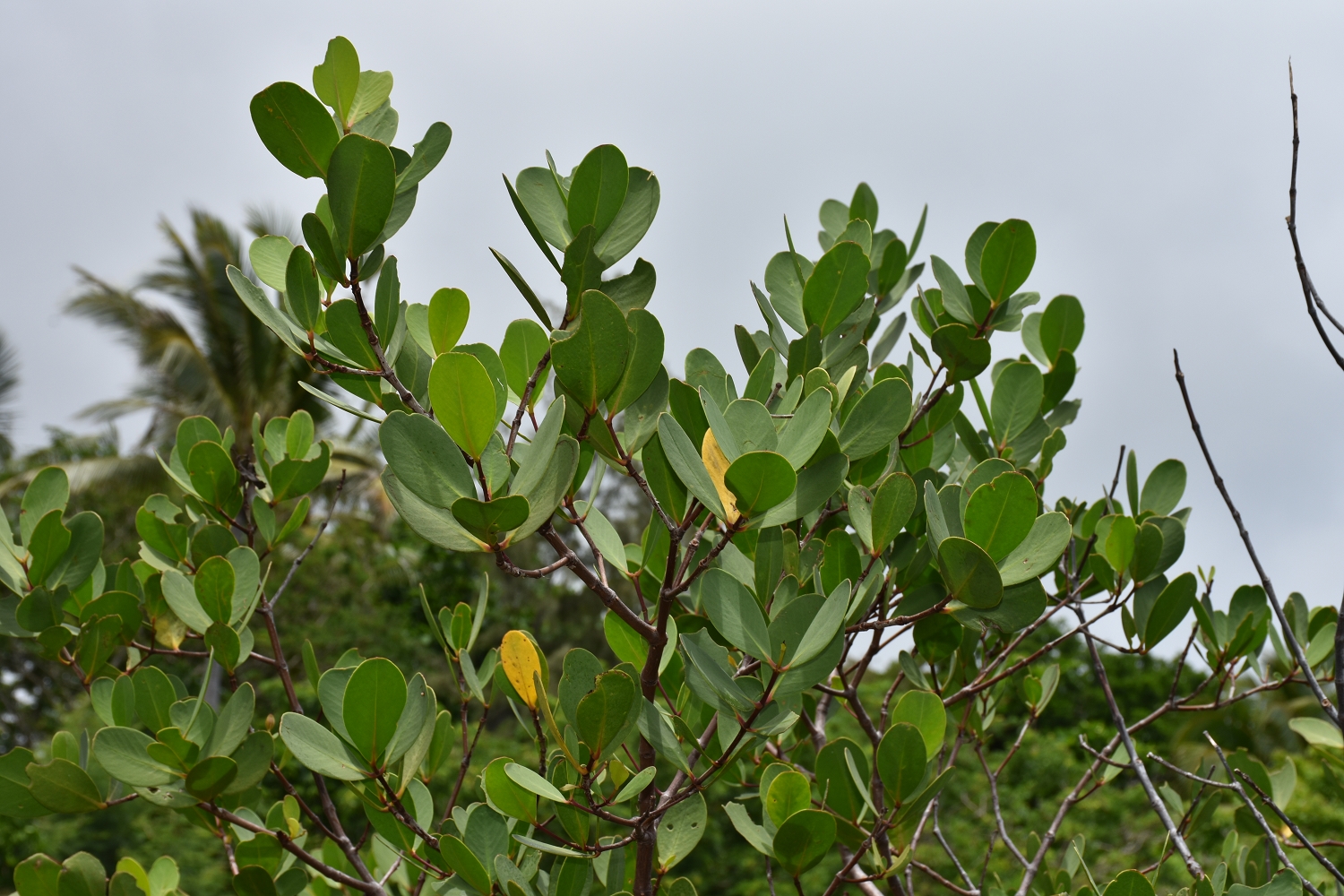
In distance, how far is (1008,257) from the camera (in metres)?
1.21

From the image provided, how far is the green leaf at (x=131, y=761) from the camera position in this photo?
97 cm

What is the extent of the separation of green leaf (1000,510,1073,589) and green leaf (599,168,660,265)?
0.51 metres

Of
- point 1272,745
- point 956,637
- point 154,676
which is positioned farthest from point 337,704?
point 1272,745

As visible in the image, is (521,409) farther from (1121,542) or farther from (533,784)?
(1121,542)

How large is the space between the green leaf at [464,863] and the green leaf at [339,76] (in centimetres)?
75

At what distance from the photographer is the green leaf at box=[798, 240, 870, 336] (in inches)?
43.5

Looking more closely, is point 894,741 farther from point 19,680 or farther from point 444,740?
point 19,680

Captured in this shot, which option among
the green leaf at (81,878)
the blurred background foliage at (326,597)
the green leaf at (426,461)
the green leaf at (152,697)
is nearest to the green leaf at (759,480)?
the green leaf at (426,461)

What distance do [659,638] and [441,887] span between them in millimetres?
419

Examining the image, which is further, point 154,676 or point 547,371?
point 154,676

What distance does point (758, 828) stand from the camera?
40.0 inches

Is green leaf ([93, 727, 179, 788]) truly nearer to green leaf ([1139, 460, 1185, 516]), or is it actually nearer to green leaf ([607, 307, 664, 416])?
green leaf ([607, 307, 664, 416])

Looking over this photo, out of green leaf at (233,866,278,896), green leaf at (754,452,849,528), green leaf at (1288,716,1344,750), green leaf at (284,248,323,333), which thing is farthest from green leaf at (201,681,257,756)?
green leaf at (1288,716,1344,750)

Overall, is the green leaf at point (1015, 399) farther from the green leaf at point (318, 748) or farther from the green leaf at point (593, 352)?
the green leaf at point (318, 748)
